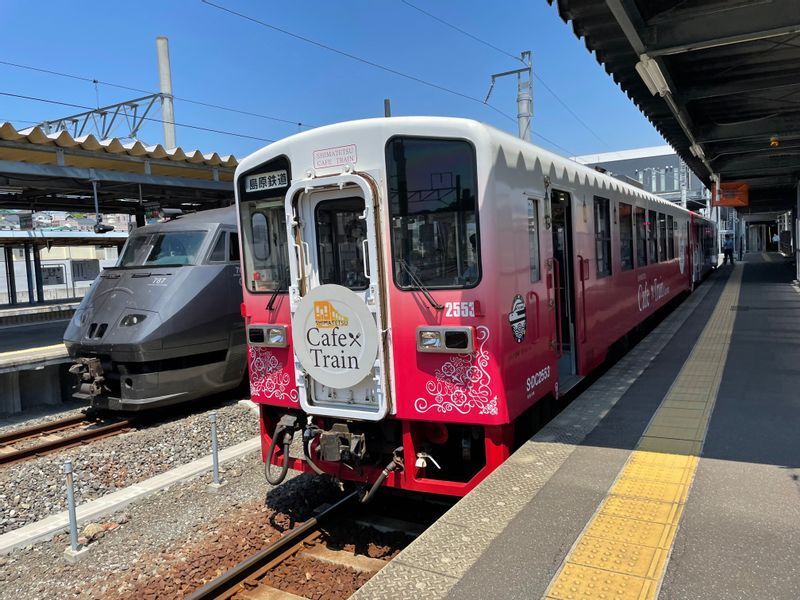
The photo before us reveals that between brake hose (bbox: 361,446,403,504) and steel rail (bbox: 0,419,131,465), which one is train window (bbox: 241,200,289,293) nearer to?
brake hose (bbox: 361,446,403,504)

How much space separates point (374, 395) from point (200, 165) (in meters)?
9.28

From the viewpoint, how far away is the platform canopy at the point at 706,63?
6.47 m

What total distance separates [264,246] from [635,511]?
3.39 meters

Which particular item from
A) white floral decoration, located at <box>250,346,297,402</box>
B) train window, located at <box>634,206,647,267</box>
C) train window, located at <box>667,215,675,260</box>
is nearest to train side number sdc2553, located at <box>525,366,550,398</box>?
white floral decoration, located at <box>250,346,297,402</box>

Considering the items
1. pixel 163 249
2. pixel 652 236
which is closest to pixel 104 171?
pixel 163 249

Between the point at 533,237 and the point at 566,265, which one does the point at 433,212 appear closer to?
the point at 533,237

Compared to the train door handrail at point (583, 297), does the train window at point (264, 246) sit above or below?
above

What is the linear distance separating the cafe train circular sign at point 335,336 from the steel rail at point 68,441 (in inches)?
179

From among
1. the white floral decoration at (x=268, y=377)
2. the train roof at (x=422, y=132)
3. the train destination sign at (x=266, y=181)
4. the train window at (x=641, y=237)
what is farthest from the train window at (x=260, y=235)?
the train window at (x=641, y=237)

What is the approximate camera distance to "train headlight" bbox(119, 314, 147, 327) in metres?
7.94

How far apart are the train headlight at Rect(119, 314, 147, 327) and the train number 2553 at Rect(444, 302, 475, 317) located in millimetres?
5203

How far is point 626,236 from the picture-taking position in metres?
8.55

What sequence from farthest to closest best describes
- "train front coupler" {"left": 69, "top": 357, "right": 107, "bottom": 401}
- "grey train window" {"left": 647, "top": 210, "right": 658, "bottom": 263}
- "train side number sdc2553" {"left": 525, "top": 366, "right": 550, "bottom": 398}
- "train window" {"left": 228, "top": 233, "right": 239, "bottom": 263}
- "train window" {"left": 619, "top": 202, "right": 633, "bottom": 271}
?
"grey train window" {"left": 647, "top": 210, "right": 658, "bottom": 263}, "train window" {"left": 228, "top": 233, "right": 239, "bottom": 263}, "train window" {"left": 619, "top": 202, "right": 633, "bottom": 271}, "train front coupler" {"left": 69, "top": 357, "right": 107, "bottom": 401}, "train side number sdc2553" {"left": 525, "top": 366, "right": 550, "bottom": 398}

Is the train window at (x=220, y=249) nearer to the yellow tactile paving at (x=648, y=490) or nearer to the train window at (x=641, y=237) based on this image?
the train window at (x=641, y=237)
